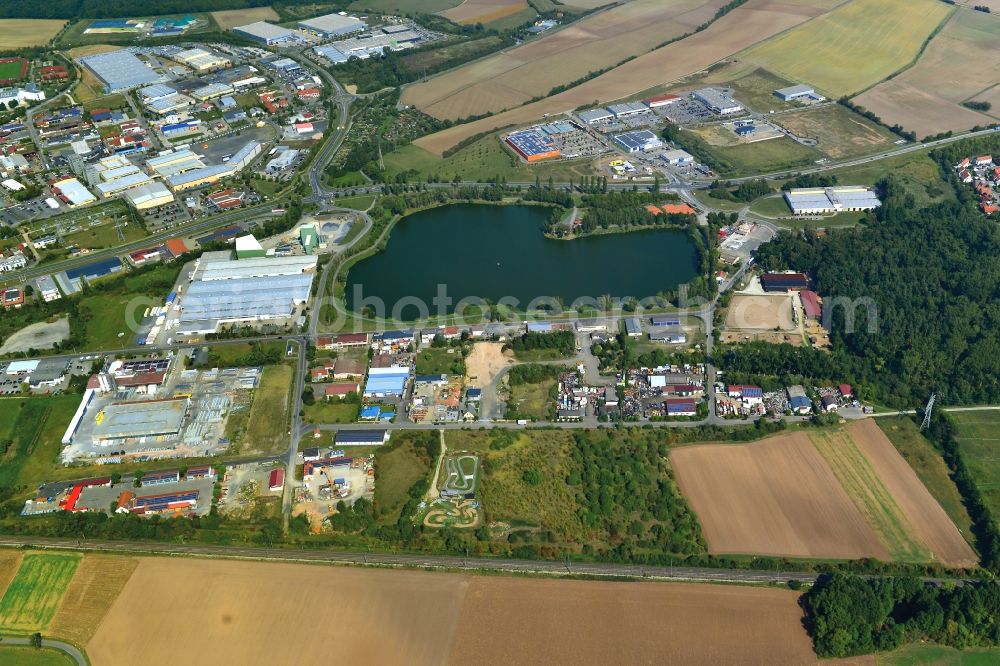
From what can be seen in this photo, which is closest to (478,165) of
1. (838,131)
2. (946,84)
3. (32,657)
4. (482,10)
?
(838,131)

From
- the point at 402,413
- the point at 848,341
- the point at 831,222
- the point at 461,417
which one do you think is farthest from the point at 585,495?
the point at 831,222

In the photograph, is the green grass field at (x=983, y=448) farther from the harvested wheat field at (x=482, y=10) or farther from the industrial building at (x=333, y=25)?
the industrial building at (x=333, y=25)

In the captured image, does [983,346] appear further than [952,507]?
Yes

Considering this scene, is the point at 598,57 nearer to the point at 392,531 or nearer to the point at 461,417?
the point at 461,417

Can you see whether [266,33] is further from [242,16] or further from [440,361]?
[440,361]

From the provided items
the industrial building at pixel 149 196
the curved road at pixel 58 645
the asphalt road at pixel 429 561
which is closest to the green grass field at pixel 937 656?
the asphalt road at pixel 429 561
